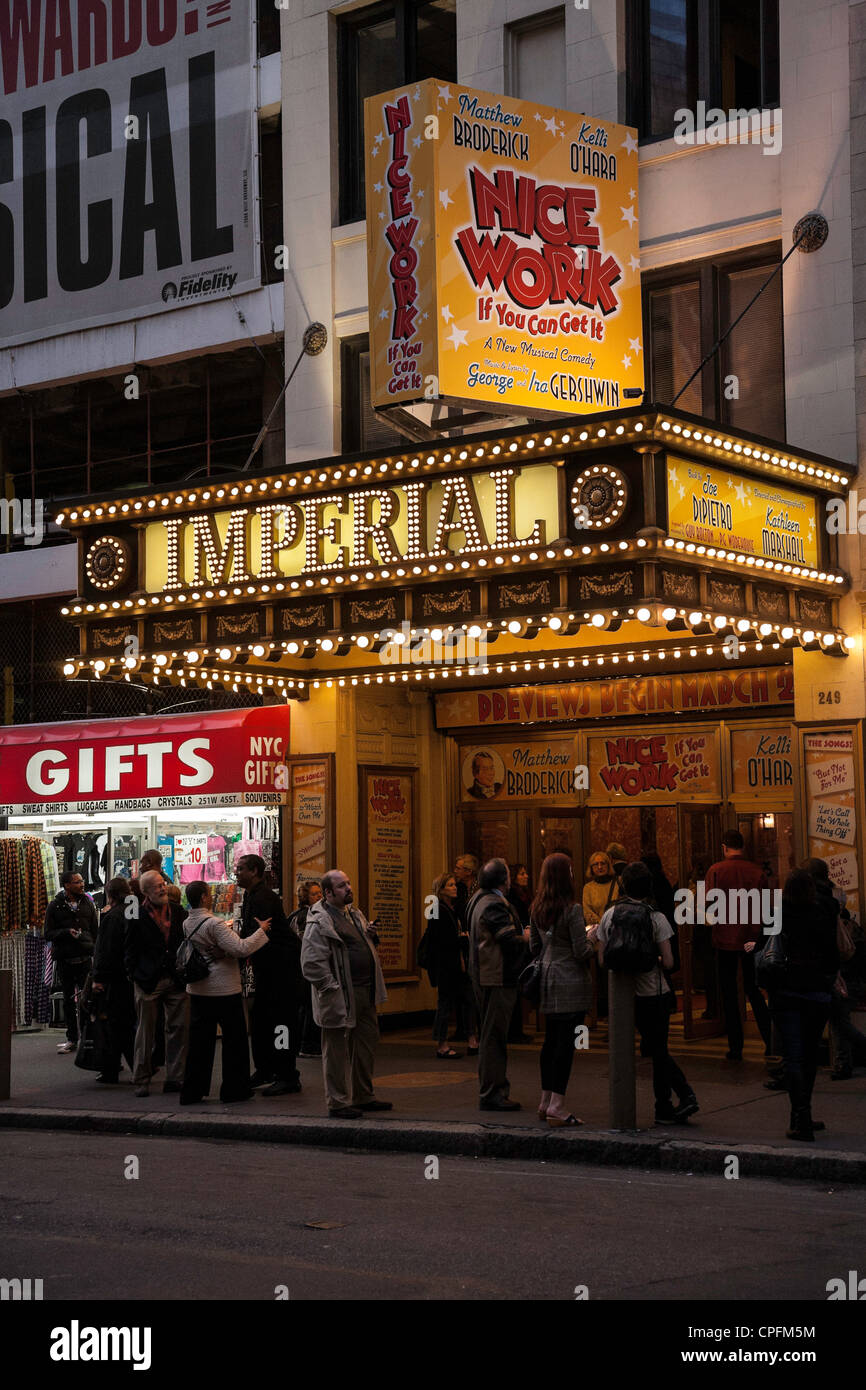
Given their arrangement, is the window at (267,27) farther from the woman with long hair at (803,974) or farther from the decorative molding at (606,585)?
the woman with long hair at (803,974)

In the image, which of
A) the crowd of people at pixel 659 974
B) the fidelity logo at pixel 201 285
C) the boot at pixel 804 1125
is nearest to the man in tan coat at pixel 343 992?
the crowd of people at pixel 659 974

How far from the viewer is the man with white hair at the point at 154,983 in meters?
14.6

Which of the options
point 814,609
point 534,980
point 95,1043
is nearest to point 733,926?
point 814,609

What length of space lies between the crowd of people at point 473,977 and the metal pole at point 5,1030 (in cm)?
93

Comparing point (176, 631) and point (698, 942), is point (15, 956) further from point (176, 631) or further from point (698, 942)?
point (698, 942)

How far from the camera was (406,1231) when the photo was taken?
8789 millimetres

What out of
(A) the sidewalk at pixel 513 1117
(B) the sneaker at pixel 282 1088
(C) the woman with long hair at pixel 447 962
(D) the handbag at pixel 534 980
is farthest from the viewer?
(C) the woman with long hair at pixel 447 962

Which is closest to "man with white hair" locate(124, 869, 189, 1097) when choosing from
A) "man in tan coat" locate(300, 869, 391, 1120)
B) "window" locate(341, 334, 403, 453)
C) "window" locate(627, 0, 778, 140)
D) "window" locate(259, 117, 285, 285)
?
"man in tan coat" locate(300, 869, 391, 1120)

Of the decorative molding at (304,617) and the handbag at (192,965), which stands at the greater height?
the decorative molding at (304,617)

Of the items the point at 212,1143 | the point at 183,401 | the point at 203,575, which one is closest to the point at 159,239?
the point at 183,401

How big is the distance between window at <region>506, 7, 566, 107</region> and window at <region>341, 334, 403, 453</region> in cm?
310

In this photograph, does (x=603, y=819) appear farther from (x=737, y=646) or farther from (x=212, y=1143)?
(x=212, y=1143)

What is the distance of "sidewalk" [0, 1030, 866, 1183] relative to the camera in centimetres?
1087
